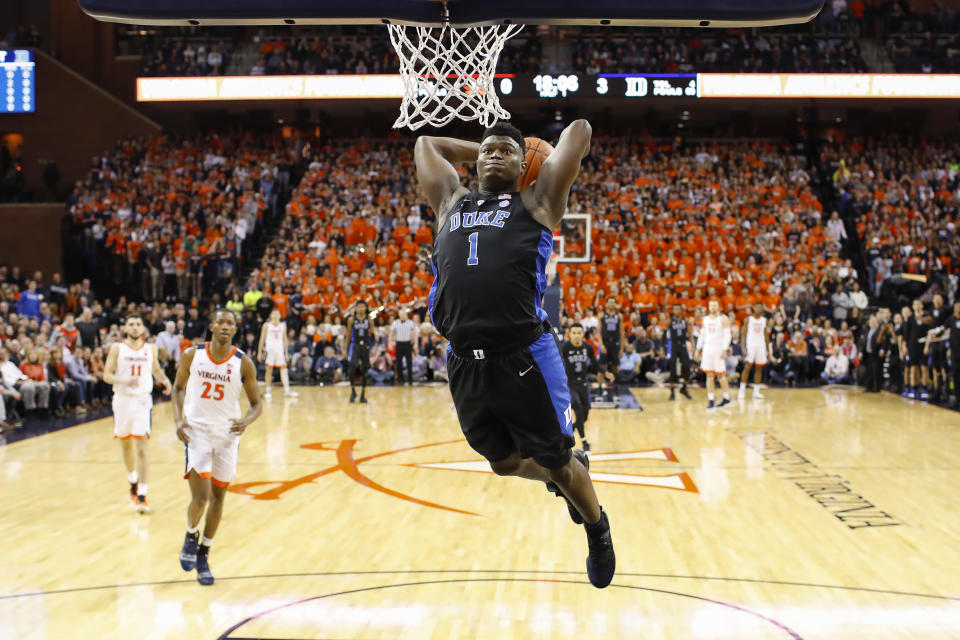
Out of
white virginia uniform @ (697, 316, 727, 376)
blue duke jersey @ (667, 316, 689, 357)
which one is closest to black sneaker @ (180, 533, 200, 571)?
white virginia uniform @ (697, 316, 727, 376)

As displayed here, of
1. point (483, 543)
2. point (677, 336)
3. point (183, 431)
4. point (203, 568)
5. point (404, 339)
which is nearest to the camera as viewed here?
point (203, 568)

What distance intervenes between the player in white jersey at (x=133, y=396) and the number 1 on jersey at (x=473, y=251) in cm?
601

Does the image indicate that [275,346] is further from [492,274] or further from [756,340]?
[492,274]

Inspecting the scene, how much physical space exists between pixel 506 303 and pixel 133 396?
622 cm

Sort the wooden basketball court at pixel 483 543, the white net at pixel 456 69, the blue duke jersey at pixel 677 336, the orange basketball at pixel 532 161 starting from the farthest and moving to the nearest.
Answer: the blue duke jersey at pixel 677 336, the white net at pixel 456 69, the wooden basketball court at pixel 483 543, the orange basketball at pixel 532 161

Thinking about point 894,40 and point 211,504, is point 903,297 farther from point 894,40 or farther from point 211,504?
point 211,504

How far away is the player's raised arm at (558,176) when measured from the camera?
3.52 m

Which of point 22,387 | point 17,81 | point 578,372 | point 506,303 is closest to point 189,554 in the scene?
point 506,303

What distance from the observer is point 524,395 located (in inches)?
139

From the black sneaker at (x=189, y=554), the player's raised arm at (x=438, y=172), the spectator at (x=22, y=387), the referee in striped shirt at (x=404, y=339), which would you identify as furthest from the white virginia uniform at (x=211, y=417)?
the referee in striped shirt at (x=404, y=339)

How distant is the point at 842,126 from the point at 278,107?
16.9 m

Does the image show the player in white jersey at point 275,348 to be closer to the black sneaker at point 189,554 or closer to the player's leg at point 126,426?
the player's leg at point 126,426

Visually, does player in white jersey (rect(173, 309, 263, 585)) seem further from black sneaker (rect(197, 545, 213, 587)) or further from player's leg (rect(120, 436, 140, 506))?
player's leg (rect(120, 436, 140, 506))

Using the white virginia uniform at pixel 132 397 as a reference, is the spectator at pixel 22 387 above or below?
below
